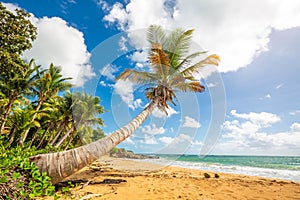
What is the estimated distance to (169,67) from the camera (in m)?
9.47

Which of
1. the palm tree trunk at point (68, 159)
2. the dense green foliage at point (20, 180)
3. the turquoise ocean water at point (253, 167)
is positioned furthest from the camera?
the turquoise ocean water at point (253, 167)

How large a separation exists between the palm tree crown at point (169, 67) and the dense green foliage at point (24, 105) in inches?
228

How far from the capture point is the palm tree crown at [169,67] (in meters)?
9.09

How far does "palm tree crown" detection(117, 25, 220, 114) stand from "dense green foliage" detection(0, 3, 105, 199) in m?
5.80

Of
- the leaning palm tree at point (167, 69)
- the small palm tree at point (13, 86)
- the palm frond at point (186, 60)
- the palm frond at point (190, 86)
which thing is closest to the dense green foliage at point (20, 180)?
the leaning palm tree at point (167, 69)

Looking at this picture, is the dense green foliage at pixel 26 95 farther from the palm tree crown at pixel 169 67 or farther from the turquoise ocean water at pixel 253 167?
the turquoise ocean water at pixel 253 167

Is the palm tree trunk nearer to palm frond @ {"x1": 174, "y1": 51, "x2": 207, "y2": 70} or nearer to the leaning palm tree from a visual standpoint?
the leaning palm tree

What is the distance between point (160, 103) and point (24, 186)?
6.56 m

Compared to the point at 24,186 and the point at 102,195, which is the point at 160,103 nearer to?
the point at 102,195

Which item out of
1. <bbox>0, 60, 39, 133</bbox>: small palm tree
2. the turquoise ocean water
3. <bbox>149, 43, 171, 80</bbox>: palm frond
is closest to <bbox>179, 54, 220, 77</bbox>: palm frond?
<bbox>149, 43, 171, 80</bbox>: palm frond

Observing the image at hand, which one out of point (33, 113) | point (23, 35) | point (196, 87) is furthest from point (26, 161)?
point (33, 113)

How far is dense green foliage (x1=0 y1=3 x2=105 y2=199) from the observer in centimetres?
278

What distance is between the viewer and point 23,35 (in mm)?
11633

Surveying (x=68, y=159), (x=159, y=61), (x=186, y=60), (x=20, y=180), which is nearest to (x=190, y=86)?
(x=186, y=60)
